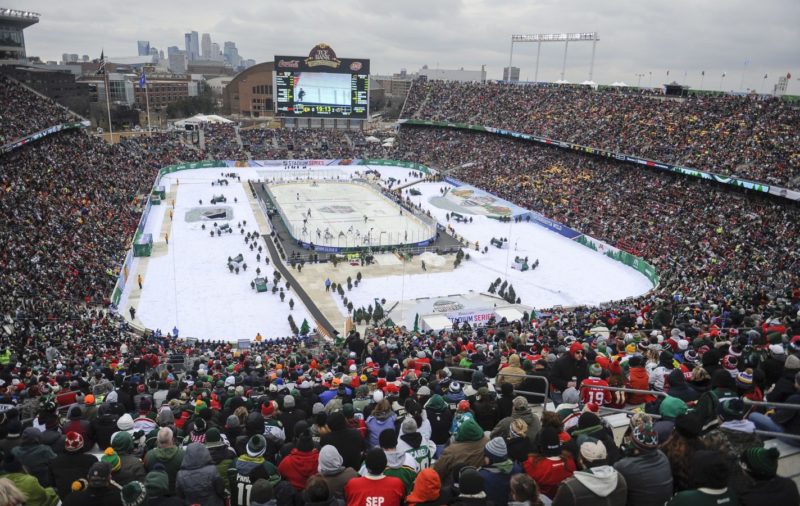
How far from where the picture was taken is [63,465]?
638 centimetres

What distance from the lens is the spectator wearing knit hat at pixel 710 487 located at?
14.9 feet

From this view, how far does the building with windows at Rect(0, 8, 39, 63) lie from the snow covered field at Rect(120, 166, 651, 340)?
29.8 meters

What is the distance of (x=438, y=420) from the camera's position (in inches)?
314

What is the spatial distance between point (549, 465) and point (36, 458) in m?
6.17

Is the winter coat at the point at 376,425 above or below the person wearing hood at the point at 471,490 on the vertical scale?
below

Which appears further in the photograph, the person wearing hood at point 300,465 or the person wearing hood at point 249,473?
the person wearing hood at point 300,465

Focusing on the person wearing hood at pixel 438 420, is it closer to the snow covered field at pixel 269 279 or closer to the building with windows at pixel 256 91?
the snow covered field at pixel 269 279

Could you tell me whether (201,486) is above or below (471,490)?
below

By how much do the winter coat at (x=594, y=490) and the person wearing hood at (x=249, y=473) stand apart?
3.12 metres

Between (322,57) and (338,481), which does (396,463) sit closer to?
(338,481)

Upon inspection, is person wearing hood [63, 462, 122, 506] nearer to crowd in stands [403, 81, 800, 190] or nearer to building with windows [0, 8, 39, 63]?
crowd in stands [403, 81, 800, 190]

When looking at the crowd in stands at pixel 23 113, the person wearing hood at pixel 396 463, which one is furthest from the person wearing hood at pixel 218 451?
the crowd in stands at pixel 23 113

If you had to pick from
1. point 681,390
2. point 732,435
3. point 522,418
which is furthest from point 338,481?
point 681,390

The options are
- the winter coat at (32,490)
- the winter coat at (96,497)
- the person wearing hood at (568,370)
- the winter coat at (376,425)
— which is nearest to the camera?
the winter coat at (96,497)
